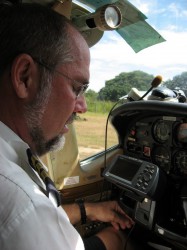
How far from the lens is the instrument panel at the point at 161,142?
187 centimetres

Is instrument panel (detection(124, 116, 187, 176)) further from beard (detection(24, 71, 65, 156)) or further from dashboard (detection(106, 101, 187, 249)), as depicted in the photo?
beard (detection(24, 71, 65, 156))

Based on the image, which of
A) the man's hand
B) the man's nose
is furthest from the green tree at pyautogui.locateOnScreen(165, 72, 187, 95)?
the man's nose

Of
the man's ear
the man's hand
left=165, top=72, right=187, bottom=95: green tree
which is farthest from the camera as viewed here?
left=165, top=72, right=187, bottom=95: green tree

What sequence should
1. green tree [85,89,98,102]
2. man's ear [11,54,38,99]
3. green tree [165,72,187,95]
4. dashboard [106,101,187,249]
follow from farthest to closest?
green tree [165,72,187,95], dashboard [106,101,187,249], green tree [85,89,98,102], man's ear [11,54,38,99]

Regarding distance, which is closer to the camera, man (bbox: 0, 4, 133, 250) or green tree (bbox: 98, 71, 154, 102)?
man (bbox: 0, 4, 133, 250)

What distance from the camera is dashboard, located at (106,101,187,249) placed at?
5.38 ft

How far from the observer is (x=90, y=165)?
227cm

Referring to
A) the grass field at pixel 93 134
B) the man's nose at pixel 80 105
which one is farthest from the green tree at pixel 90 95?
the man's nose at pixel 80 105

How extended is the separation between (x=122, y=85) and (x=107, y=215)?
46.2 inches

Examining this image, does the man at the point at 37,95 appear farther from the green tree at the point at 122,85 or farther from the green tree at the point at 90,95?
the green tree at the point at 122,85

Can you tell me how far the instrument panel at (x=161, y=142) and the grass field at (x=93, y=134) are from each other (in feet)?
0.50

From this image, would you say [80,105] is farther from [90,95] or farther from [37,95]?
[90,95]

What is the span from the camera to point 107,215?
179 centimetres

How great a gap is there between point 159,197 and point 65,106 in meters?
1.00
